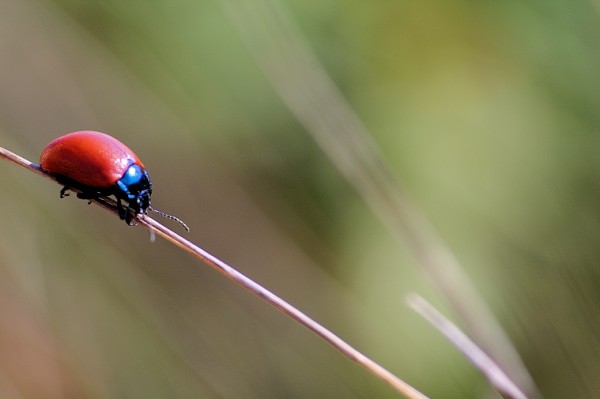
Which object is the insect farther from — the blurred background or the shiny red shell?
the blurred background

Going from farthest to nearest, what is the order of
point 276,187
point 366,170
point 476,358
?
point 276,187 < point 366,170 < point 476,358

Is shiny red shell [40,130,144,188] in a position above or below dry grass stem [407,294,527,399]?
above

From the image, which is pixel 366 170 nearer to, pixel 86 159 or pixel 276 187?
pixel 86 159

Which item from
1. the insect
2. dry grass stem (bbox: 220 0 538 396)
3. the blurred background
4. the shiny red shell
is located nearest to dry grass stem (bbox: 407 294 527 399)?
dry grass stem (bbox: 220 0 538 396)

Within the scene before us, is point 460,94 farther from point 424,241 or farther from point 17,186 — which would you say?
point 17,186

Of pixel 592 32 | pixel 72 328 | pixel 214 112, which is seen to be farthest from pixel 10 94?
pixel 592 32

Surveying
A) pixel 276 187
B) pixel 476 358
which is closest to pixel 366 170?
pixel 476 358
